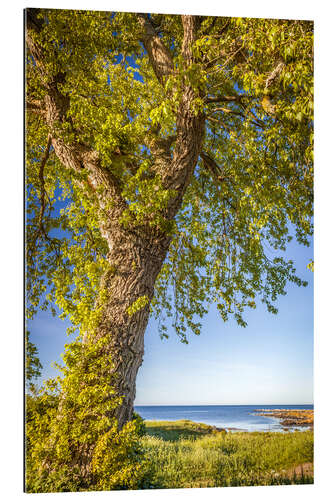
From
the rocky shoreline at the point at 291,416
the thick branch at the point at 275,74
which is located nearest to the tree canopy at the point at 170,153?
the thick branch at the point at 275,74

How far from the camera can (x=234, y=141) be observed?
3908 mm

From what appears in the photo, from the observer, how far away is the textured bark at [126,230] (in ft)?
9.76

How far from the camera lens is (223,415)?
11.8 ft

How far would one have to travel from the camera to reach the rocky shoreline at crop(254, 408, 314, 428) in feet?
11.1

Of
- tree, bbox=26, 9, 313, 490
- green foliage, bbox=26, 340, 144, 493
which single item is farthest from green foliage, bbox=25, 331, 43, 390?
tree, bbox=26, 9, 313, 490

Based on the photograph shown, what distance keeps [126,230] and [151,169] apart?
1.95 feet

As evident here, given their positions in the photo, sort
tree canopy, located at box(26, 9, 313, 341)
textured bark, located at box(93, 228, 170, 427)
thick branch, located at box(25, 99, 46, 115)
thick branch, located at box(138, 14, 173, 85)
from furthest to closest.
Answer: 1. thick branch, located at box(138, 14, 173, 85)
2. thick branch, located at box(25, 99, 46, 115)
3. tree canopy, located at box(26, 9, 313, 341)
4. textured bark, located at box(93, 228, 170, 427)

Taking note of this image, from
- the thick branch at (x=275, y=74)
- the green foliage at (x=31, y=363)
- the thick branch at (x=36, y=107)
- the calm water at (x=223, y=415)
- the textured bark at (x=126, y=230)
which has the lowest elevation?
the calm water at (x=223, y=415)

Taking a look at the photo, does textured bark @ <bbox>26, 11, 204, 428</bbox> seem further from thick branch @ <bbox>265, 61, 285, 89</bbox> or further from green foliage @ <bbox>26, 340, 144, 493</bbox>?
thick branch @ <bbox>265, 61, 285, 89</bbox>

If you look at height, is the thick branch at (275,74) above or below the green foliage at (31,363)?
above

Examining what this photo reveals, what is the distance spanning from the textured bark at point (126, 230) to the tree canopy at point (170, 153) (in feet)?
0.09

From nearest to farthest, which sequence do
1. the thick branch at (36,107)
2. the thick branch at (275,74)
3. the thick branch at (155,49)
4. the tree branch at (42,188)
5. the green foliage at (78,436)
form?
the green foliage at (78,436)
the thick branch at (275,74)
the tree branch at (42,188)
the thick branch at (36,107)
the thick branch at (155,49)

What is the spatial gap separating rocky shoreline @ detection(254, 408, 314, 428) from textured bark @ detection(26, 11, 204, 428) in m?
1.27

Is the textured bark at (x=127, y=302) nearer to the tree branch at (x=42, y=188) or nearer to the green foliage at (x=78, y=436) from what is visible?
the green foliage at (x=78, y=436)
